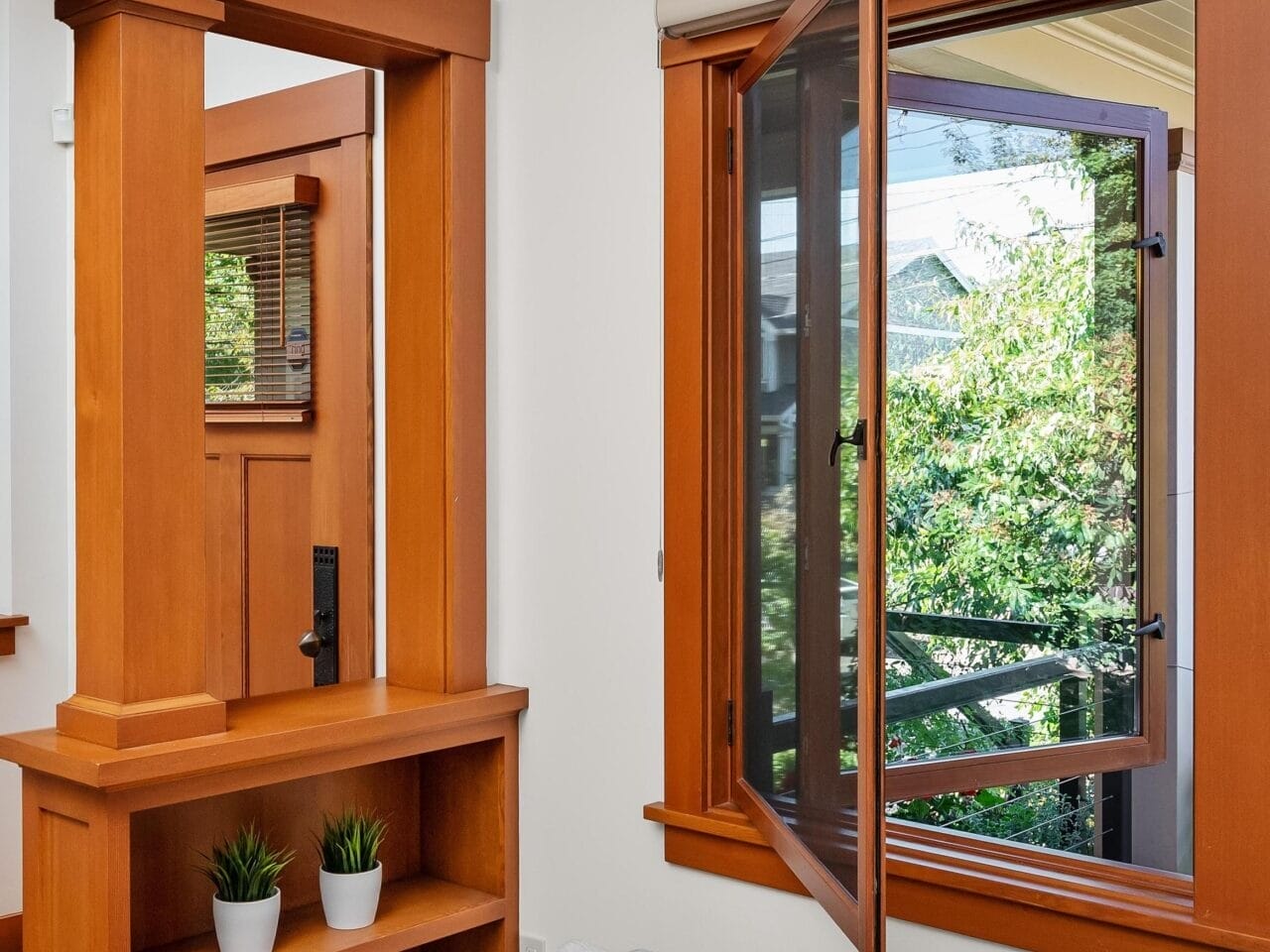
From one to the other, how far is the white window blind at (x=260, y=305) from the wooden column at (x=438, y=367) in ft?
1.55

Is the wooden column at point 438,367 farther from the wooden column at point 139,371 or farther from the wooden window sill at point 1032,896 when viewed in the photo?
the wooden window sill at point 1032,896

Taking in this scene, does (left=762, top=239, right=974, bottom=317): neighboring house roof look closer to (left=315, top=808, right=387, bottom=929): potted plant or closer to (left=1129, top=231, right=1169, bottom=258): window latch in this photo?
(left=1129, top=231, right=1169, bottom=258): window latch

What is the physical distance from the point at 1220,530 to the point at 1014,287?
1.59 m

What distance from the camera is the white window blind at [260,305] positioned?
2.89m

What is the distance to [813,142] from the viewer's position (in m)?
1.79

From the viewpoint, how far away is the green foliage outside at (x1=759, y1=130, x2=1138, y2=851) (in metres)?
2.86

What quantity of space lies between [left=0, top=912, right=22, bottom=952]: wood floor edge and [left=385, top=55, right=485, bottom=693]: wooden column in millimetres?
1632

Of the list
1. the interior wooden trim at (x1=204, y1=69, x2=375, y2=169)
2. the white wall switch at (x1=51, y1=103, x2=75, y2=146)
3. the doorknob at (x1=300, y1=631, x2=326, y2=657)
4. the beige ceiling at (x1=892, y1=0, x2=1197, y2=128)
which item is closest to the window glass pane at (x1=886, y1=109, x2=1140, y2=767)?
the beige ceiling at (x1=892, y1=0, x2=1197, y2=128)

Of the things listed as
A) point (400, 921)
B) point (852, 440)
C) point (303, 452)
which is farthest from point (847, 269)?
point (303, 452)

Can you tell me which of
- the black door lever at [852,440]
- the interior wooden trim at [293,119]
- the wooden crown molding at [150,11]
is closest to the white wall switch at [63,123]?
the interior wooden trim at [293,119]

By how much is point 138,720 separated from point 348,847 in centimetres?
55

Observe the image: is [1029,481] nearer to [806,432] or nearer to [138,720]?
[806,432]

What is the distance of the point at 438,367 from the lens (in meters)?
2.43

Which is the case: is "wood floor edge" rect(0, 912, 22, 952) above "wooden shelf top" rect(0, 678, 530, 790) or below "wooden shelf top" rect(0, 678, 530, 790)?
below
